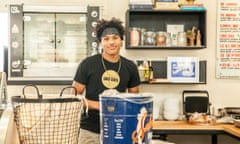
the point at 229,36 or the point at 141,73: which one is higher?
the point at 229,36

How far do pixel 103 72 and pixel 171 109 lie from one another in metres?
1.66

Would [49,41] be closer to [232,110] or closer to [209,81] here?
[209,81]

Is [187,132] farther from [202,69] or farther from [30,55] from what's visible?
[30,55]

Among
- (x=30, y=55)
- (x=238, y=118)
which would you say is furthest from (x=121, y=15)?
(x=238, y=118)

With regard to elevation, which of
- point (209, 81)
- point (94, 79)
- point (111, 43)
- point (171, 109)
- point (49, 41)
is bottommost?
point (171, 109)

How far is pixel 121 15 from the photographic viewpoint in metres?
3.87

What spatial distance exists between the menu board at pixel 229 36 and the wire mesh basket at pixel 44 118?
3.19 m

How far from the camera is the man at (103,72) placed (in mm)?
2188

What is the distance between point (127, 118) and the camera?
1.01 m

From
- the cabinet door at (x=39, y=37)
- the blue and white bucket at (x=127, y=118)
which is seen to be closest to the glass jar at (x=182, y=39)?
the cabinet door at (x=39, y=37)

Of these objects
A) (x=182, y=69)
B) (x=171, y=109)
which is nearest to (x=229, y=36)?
(x=182, y=69)

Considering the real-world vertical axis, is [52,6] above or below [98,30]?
above

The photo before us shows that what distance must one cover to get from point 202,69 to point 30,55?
1.84 meters

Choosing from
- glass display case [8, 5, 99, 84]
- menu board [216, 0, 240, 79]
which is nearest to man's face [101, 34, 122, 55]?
glass display case [8, 5, 99, 84]
